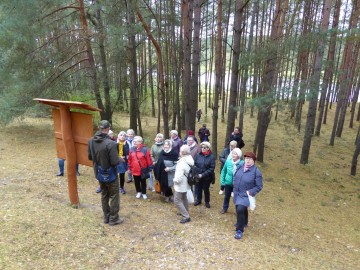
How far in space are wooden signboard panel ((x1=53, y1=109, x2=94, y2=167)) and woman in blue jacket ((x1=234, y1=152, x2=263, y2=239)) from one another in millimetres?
2818

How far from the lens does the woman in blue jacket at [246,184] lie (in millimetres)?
4770

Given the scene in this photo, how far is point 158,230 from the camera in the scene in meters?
5.03

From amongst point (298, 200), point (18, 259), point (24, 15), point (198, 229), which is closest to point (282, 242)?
point (198, 229)

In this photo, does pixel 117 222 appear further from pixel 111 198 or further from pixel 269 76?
pixel 269 76

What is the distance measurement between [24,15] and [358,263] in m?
11.5

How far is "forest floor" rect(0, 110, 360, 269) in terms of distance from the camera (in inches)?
156

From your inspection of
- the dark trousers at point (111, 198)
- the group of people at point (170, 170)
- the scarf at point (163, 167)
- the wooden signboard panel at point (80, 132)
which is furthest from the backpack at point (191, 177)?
the wooden signboard panel at point (80, 132)

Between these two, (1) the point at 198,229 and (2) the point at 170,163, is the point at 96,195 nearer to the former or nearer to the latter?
(2) the point at 170,163

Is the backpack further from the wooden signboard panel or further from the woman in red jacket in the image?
the wooden signboard panel

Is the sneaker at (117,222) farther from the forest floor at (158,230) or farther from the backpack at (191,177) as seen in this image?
the backpack at (191,177)

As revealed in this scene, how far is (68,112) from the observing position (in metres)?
4.96

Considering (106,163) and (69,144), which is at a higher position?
(69,144)

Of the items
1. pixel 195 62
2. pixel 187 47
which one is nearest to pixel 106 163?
pixel 195 62

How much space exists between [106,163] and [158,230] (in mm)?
1675
